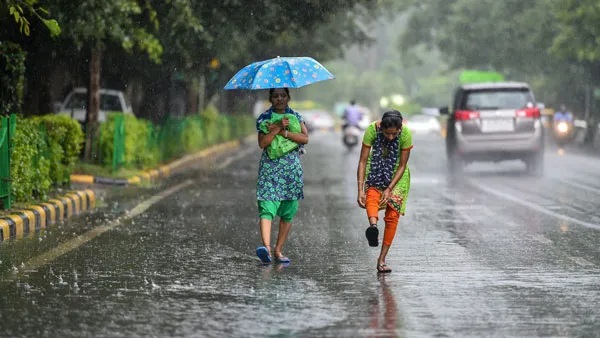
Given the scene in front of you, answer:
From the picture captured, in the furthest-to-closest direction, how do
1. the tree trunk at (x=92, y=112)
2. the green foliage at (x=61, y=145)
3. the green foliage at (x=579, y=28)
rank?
the green foliage at (x=579, y=28), the tree trunk at (x=92, y=112), the green foliage at (x=61, y=145)

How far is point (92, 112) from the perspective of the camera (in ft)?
79.7

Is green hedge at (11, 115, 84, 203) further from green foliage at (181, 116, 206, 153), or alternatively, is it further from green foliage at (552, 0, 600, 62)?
green foliage at (552, 0, 600, 62)

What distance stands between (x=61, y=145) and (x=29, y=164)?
11.4 ft

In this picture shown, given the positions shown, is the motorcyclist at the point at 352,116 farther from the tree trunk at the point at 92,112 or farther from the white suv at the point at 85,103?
the tree trunk at the point at 92,112

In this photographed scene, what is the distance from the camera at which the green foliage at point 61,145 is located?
17.9 metres

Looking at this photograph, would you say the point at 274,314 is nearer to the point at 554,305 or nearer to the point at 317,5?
the point at 554,305

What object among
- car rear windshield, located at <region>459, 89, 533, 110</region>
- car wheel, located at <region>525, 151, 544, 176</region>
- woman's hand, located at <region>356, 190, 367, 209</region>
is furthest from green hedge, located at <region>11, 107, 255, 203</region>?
car wheel, located at <region>525, 151, 544, 176</region>

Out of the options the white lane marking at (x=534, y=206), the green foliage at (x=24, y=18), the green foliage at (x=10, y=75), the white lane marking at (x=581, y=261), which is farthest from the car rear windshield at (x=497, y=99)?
the white lane marking at (x=581, y=261)

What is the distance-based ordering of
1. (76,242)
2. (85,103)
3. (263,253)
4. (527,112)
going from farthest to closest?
1. (85,103)
2. (527,112)
3. (76,242)
4. (263,253)

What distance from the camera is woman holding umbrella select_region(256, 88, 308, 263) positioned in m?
Result: 10.8

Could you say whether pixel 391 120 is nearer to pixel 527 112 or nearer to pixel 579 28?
pixel 527 112

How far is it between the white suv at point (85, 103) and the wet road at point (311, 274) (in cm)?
1319

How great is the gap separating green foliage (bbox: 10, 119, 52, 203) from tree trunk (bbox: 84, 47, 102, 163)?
262 inches

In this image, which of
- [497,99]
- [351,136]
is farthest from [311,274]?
[351,136]
